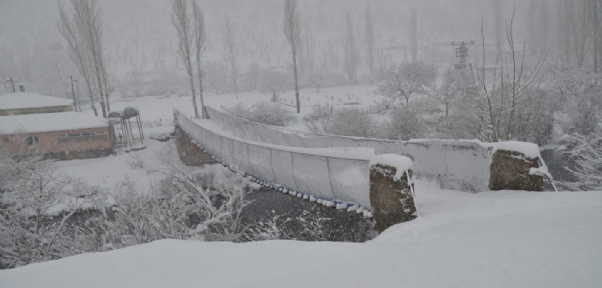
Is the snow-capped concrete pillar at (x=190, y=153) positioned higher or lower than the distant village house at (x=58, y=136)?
lower

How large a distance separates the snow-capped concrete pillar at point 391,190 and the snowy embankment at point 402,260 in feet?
2.32

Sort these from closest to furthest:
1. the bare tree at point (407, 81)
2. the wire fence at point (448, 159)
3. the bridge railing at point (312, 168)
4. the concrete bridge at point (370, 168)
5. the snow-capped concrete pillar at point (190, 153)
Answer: the concrete bridge at point (370, 168), the bridge railing at point (312, 168), the wire fence at point (448, 159), the snow-capped concrete pillar at point (190, 153), the bare tree at point (407, 81)

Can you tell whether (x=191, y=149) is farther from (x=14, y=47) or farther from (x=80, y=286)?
(x=14, y=47)

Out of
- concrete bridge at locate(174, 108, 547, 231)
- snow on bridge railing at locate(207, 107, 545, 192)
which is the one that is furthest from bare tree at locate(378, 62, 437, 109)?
snow on bridge railing at locate(207, 107, 545, 192)

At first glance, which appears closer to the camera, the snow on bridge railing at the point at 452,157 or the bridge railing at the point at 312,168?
the bridge railing at the point at 312,168

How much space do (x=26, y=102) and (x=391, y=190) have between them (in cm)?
3858

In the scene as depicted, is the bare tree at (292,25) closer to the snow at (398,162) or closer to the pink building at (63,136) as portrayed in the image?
the pink building at (63,136)

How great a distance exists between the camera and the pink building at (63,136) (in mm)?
26625

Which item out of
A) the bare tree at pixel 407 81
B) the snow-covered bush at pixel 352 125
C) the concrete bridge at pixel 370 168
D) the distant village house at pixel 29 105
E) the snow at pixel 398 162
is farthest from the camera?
the bare tree at pixel 407 81

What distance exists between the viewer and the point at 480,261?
3084mm

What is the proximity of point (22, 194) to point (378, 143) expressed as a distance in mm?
16805

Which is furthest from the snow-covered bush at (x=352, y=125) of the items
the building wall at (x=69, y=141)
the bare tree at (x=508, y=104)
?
the building wall at (x=69, y=141)

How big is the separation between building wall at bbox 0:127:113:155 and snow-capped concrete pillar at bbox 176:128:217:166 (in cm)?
699

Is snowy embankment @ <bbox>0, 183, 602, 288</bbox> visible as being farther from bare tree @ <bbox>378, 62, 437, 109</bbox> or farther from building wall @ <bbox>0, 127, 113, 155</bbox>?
bare tree @ <bbox>378, 62, 437, 109</bbox>
